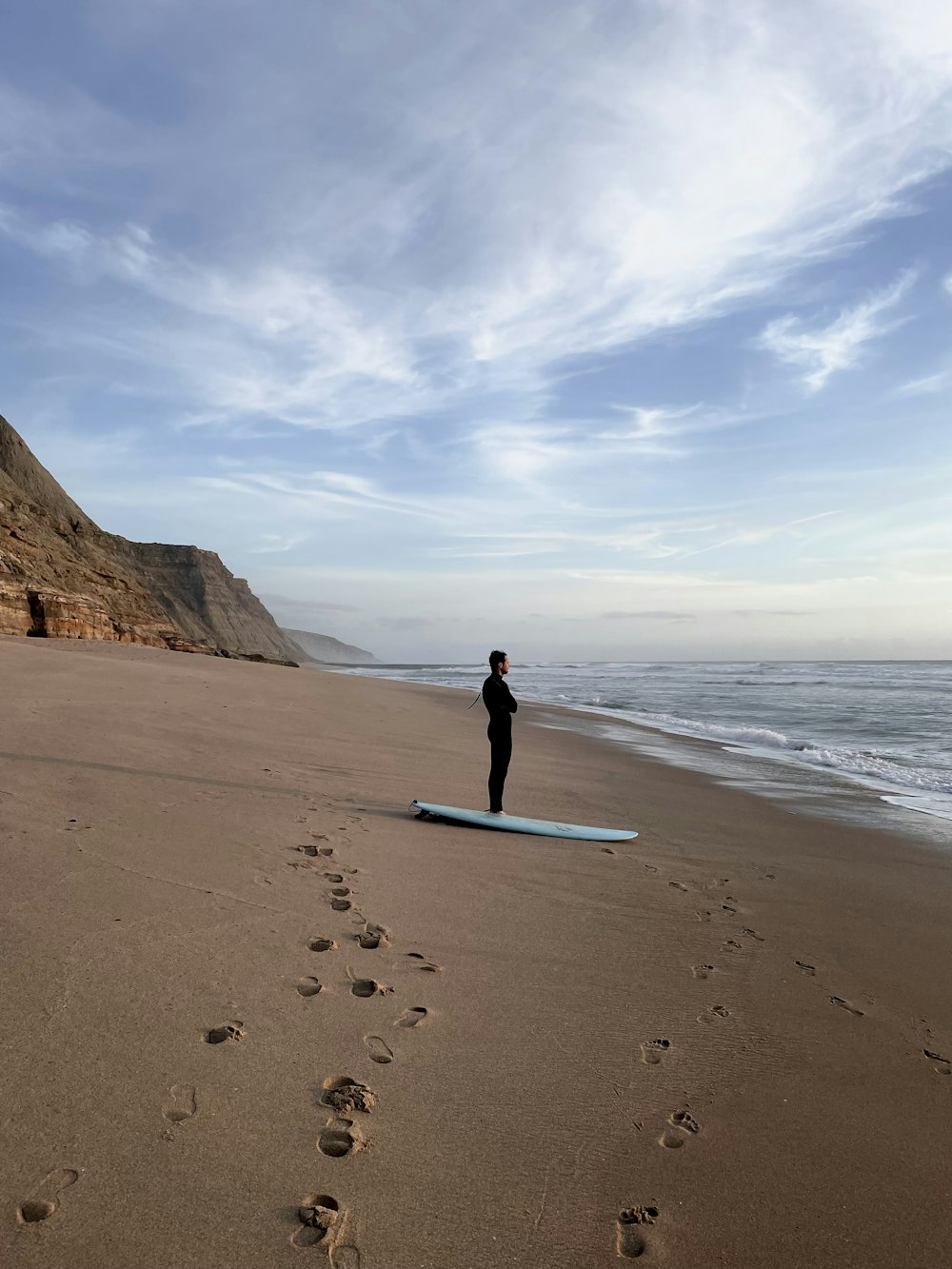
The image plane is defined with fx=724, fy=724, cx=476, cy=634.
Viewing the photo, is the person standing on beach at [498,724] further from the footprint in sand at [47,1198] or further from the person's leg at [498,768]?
the footprint in sand at [47,1198]

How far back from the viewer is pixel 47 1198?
6.05 ft

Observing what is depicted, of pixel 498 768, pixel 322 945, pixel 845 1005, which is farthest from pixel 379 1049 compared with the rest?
pixel 498 768

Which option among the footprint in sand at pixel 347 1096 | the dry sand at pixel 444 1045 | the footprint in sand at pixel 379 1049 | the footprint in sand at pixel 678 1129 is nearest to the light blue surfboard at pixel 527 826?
the dry sand at pixel 444 1045

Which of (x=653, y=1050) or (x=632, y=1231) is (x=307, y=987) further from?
(x=632, y=1231)

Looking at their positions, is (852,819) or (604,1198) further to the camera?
(852,819)

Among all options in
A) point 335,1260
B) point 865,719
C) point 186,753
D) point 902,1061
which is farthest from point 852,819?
point 865,719

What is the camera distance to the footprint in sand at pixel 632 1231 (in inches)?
75.3

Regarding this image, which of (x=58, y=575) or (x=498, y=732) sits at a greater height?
(x=58, y=575)

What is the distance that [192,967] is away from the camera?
3.04 meters

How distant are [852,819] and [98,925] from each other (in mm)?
7539

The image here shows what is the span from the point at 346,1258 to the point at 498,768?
5288 millimetres

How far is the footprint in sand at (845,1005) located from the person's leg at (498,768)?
3.66m

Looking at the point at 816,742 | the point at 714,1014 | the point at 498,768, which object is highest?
the point at 498,768

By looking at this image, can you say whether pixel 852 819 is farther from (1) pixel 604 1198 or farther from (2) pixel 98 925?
(2) pixel 98 925
